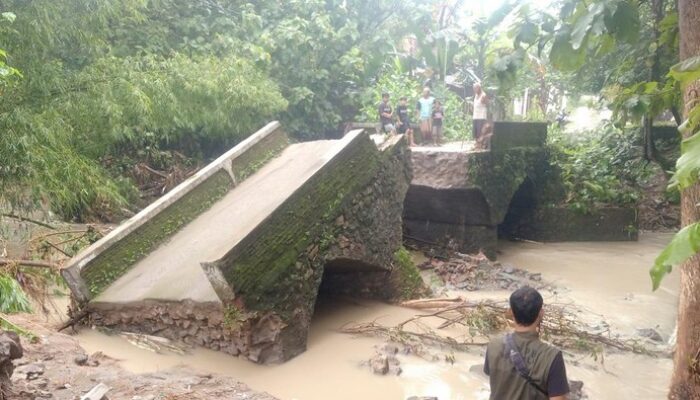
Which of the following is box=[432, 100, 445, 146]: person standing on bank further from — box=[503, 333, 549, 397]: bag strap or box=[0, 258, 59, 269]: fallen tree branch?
box=[503, 333, 549, 397]: bag strap

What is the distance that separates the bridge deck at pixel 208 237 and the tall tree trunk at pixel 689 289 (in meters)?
3.13

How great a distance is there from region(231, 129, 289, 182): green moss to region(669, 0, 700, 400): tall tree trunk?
5.21 meters

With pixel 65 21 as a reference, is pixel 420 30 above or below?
above

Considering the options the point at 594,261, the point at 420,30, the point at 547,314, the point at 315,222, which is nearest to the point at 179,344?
the point at 315,222

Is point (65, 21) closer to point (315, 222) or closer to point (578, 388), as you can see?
point (315, 222)

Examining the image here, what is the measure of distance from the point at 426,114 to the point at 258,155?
735 cm

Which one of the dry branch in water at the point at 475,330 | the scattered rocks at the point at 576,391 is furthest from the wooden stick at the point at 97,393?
the scattered rocks at the point at 576,391

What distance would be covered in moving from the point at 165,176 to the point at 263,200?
7179mm

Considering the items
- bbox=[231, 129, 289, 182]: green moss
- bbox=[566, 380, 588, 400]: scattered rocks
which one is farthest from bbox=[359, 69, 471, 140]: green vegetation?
bbox=[566, 380, 588, 400]: scattered rocks

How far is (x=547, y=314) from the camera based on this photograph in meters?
6.39

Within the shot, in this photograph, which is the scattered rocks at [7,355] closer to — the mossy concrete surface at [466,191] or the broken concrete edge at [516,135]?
the mossy concrete surface at [466,191]

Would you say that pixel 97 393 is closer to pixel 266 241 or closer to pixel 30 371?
pixel 30 371

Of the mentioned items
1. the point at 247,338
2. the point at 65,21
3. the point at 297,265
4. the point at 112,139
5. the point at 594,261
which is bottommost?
the point at 594,261

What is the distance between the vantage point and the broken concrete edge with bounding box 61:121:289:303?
18.0ft
